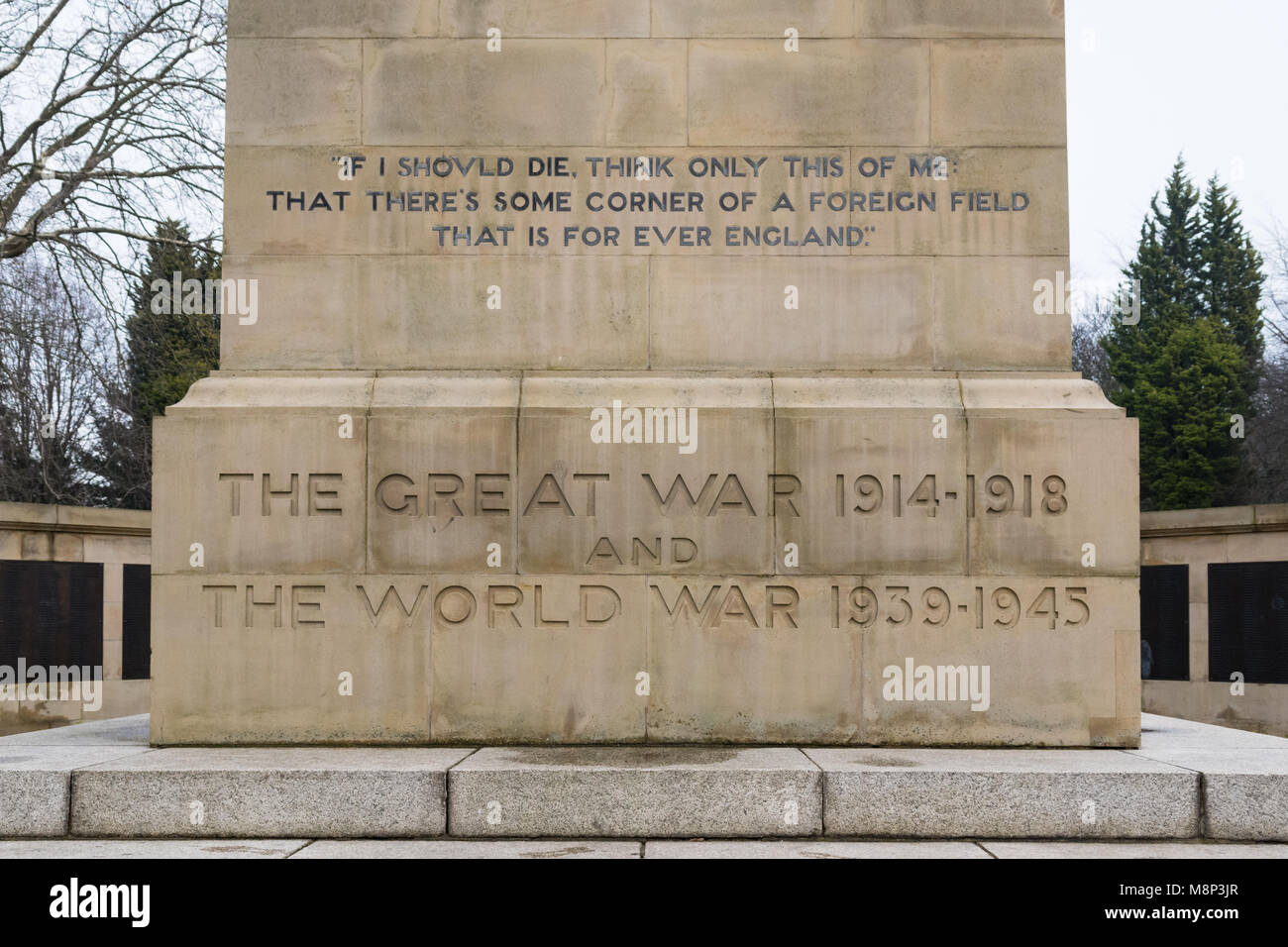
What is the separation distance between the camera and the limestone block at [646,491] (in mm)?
9086

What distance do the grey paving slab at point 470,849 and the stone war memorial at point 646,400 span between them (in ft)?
5.61

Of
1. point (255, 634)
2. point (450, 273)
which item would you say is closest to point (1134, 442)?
point (450, 273)

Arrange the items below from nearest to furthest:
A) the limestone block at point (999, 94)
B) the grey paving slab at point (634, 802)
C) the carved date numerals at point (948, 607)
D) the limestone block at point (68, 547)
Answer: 1. the grey paving slab at point (634, 802)
2. the carved date numerals at point (948, 607)
3. the limestone block at point (999, 94)
4. the limestone block at point (68, 547)

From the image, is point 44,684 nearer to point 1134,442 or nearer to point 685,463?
point 685,463

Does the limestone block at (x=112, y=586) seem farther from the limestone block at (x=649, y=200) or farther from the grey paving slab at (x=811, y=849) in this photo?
the grey paving slab at (x=811, y=849)

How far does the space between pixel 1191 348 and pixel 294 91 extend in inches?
1739


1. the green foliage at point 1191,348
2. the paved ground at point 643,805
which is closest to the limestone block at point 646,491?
the paved ground at point 643,805

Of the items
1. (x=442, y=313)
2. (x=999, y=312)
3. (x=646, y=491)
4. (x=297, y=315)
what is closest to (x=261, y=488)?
(x=297, y=315)

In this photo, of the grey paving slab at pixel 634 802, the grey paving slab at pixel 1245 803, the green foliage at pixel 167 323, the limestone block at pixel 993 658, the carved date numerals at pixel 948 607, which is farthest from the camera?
the green foliage at pixel 167 323

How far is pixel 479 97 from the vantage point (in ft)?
31.7

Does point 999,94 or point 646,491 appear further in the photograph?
point 999,94

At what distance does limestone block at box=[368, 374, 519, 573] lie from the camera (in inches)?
358

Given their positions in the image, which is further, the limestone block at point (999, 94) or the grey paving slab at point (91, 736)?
the limestone block at point (999, 94)

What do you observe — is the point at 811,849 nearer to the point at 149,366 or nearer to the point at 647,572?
the point at 647,572
